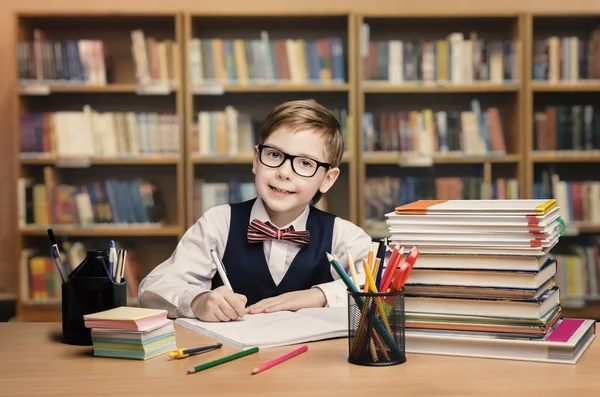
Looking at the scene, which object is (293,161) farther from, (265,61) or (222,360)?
(265,61)

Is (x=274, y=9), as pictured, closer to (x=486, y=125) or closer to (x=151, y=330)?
(x=486, y=125)

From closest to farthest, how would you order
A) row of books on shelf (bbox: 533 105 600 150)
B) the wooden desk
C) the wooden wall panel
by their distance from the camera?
the wooden desk, row of books on shelf (bbox: 533 105 600 150), the wooden wall panel

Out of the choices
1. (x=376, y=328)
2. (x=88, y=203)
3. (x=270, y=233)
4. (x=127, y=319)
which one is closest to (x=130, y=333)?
(x=127, y=319)

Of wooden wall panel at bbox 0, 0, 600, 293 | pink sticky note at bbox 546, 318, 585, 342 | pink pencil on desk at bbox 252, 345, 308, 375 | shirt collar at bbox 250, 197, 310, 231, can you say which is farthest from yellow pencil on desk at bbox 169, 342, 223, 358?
wooden wall panel at bbox 0, 0, 600, 293

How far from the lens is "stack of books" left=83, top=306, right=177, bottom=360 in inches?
45.4

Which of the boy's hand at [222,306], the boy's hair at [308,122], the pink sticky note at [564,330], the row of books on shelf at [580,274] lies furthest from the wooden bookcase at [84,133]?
the pink sticky note at [564,330]

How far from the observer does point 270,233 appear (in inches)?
74.0

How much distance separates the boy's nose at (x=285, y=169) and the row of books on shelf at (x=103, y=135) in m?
2.26

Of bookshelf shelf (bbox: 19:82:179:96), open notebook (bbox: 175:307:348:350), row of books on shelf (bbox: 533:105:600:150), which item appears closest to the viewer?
open notebook (bbox: 175:307:348:350)

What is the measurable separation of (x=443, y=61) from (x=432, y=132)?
364 mm

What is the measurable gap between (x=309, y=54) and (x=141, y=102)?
97 cm

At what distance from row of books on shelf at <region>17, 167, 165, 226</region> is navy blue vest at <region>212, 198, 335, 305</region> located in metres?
2.12

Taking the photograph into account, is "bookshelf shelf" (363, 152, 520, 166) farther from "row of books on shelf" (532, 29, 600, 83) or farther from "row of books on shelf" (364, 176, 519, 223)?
"row of books on shelf" (532, 29, 600, 83)

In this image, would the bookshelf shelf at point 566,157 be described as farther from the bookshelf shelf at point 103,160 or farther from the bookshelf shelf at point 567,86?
the bookshelf shelf at point 103,160
